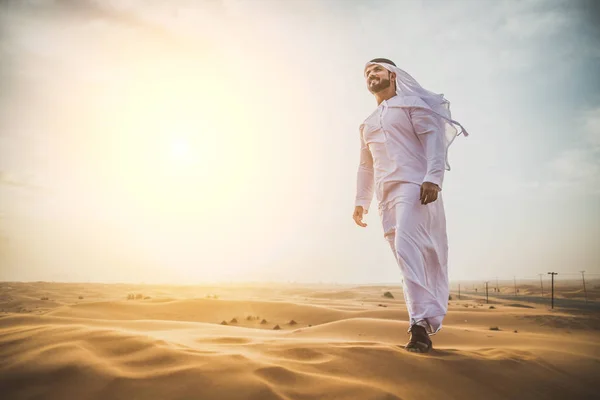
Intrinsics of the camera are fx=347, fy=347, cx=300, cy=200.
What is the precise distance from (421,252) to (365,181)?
1.25 m

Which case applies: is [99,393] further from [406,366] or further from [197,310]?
[197,310]

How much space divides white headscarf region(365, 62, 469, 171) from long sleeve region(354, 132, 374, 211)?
0.76 meters

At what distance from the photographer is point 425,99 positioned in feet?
12.7

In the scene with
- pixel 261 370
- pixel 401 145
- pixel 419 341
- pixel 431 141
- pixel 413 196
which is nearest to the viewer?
pixel 261 370

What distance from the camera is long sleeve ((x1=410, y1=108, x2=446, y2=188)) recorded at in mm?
3432

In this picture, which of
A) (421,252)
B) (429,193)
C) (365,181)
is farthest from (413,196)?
(365,181)

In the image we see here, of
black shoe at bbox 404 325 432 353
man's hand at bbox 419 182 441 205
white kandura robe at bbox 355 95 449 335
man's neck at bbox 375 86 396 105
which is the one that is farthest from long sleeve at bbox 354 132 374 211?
black shoe at bbox 404 325 432 353

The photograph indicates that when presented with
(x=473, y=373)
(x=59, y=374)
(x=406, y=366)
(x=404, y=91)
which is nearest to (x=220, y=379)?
(x=59, y=374)

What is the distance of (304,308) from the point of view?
8680mm

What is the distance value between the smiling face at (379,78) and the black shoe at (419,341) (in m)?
2.64

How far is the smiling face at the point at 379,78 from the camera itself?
4.06m

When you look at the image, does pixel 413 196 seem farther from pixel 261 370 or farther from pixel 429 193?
pixel 261 370

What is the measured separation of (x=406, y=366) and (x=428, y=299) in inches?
36.0

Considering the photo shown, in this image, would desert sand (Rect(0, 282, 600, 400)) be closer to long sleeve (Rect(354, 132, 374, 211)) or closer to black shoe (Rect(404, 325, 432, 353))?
black shoe (Rect(404, 325, 432, 353))
